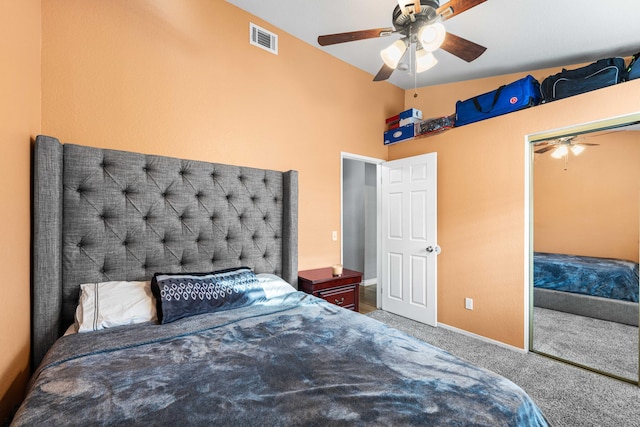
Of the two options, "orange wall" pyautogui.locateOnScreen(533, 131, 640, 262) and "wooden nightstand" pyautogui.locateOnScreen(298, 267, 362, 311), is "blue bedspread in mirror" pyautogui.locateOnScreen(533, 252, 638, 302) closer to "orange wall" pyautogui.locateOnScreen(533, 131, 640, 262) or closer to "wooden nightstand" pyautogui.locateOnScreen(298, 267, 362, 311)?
"orange wall" pyautogui.locateOnScreen(533, 131, 640, 262)

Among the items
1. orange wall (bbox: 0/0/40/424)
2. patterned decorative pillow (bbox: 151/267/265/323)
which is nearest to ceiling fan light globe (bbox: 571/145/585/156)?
patterned decorative pillow (bbox: 151/267/265/323)

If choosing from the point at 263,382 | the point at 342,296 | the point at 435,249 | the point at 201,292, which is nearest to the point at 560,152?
the point at 435,249

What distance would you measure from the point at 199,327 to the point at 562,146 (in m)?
3.31

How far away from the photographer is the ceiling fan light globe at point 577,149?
2.46 metres

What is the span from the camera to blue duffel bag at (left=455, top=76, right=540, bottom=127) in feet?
8.46

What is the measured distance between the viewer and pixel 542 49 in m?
2.49

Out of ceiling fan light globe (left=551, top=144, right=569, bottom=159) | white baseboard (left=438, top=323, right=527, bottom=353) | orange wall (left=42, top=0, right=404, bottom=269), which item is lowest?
white baseboard (left=438, top=323, right=527, bottom=353)

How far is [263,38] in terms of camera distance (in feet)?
8.37

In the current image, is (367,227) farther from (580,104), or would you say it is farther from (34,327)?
(34,327)

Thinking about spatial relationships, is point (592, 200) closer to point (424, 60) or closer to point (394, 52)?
point (424, 60)

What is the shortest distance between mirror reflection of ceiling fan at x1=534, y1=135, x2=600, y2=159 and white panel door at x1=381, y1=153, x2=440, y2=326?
96cm

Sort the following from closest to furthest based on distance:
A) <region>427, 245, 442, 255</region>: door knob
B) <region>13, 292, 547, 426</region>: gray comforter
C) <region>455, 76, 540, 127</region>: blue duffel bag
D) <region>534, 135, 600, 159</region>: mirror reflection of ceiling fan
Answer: <region>13, 292, 547, 426</region>: gray comforter → <region>534, 135, 600, 159</region>: mirror reflection of ceiling fan → <region>455, 76, 540, 127</region>: blue duffel bag → <region>427, 245, 442, 255</region>: door knob

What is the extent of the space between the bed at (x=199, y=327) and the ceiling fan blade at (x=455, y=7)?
157 centimetres

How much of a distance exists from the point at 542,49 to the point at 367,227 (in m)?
3.37
